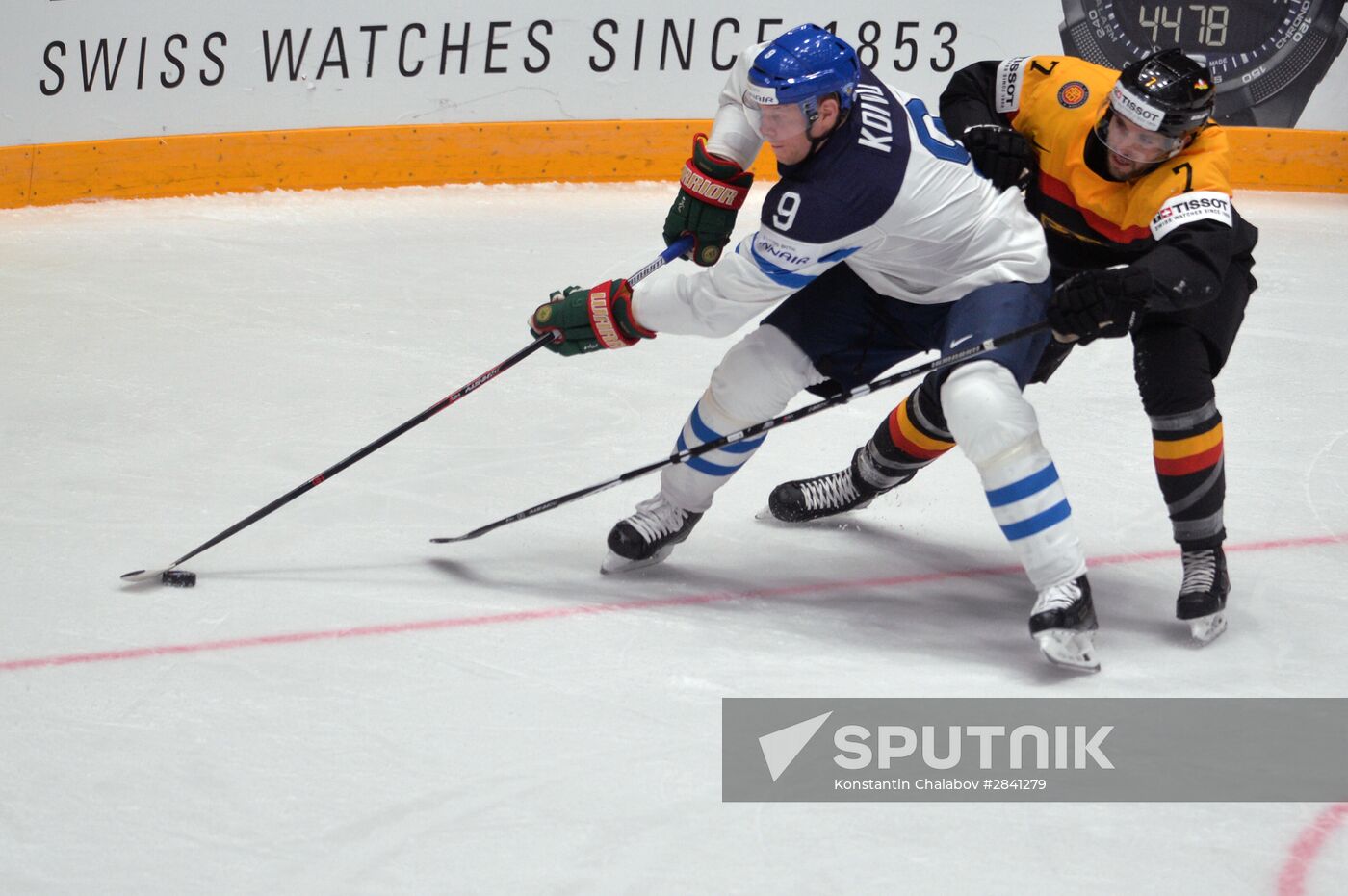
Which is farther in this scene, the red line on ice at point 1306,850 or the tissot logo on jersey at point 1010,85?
the tissot logo on jersey at point 1010,85

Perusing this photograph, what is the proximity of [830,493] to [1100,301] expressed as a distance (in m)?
0.93

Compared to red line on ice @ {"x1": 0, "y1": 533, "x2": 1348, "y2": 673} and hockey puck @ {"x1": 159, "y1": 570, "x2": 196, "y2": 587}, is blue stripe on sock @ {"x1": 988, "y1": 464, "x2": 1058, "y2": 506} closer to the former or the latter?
red line on ice @ {"x1": 0, "y1": 533, "x2": 1348, "y2": 673}

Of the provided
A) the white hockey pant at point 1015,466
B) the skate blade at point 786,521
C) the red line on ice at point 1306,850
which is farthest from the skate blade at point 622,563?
the red line on ice at point 1306,850

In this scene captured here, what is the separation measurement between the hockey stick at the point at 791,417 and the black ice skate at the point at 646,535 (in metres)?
0.11

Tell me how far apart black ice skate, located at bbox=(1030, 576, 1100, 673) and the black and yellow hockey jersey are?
19.8 inches

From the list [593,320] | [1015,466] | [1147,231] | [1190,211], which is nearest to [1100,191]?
[1147,231]

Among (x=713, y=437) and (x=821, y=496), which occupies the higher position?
(x=713, y=437)

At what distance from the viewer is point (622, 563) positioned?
288 centimetres

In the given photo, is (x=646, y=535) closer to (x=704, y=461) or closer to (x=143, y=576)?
(x=704, y=461)

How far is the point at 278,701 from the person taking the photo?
2.30 meters

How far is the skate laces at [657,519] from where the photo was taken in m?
2.86

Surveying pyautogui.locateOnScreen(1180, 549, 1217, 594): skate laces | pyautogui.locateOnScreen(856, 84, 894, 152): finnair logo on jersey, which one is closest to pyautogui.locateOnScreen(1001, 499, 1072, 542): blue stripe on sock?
pyautogui.locateOnScreen(1180, 549, 1217, 594): skate laces

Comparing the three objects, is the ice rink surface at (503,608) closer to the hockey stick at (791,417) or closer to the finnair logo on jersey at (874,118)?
the hockey stick at (791,417)

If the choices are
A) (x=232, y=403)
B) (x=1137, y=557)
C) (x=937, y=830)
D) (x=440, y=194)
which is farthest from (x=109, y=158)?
(x=937, y=830)
